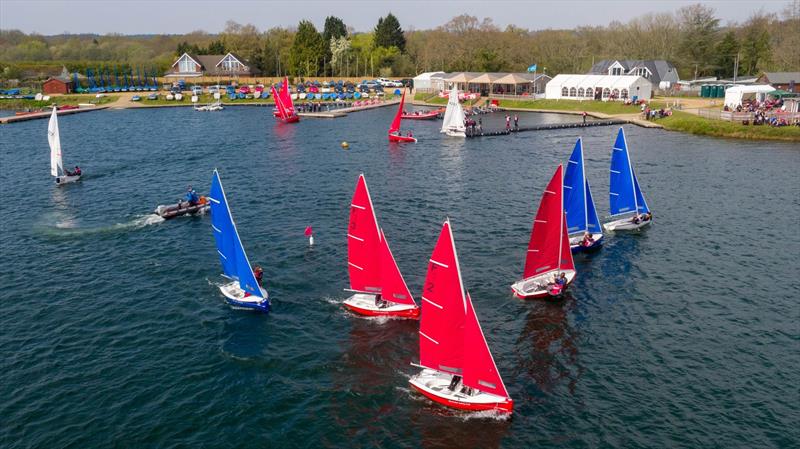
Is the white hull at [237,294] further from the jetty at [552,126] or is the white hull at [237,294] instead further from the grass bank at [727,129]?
the grass bank at [727,129]

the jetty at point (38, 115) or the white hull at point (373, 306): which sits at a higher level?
the jetty at point (38, 115)

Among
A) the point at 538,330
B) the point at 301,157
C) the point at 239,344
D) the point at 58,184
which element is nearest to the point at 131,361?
the point at 239,344

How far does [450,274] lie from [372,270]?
11593 millimetres

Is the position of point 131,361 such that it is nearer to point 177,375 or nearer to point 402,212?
point 177,375

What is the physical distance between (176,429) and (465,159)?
70036 millimetres

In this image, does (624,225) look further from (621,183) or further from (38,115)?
(38,115)

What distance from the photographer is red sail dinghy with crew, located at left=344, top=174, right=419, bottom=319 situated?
39219mm

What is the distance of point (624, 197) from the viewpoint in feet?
190

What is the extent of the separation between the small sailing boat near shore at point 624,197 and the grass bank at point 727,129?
5927 cm

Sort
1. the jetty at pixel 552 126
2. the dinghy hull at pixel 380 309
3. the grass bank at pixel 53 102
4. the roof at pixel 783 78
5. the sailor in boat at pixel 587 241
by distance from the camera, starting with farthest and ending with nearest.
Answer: the grass bank at pixel 53 102, the roof at pixel 783 78, the jetty at pixel 552 126, the sailor in boat at pixel 587 241, the dinghy hull at pixel 380 309

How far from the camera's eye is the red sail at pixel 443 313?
29688mm

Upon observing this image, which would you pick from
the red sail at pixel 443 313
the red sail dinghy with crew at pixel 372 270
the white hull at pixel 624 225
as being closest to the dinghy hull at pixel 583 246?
the white hull at pixel 624 225

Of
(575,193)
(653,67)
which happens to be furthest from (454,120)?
(653,67)

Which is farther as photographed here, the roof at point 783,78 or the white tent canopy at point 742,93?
the roof at point 783,78
